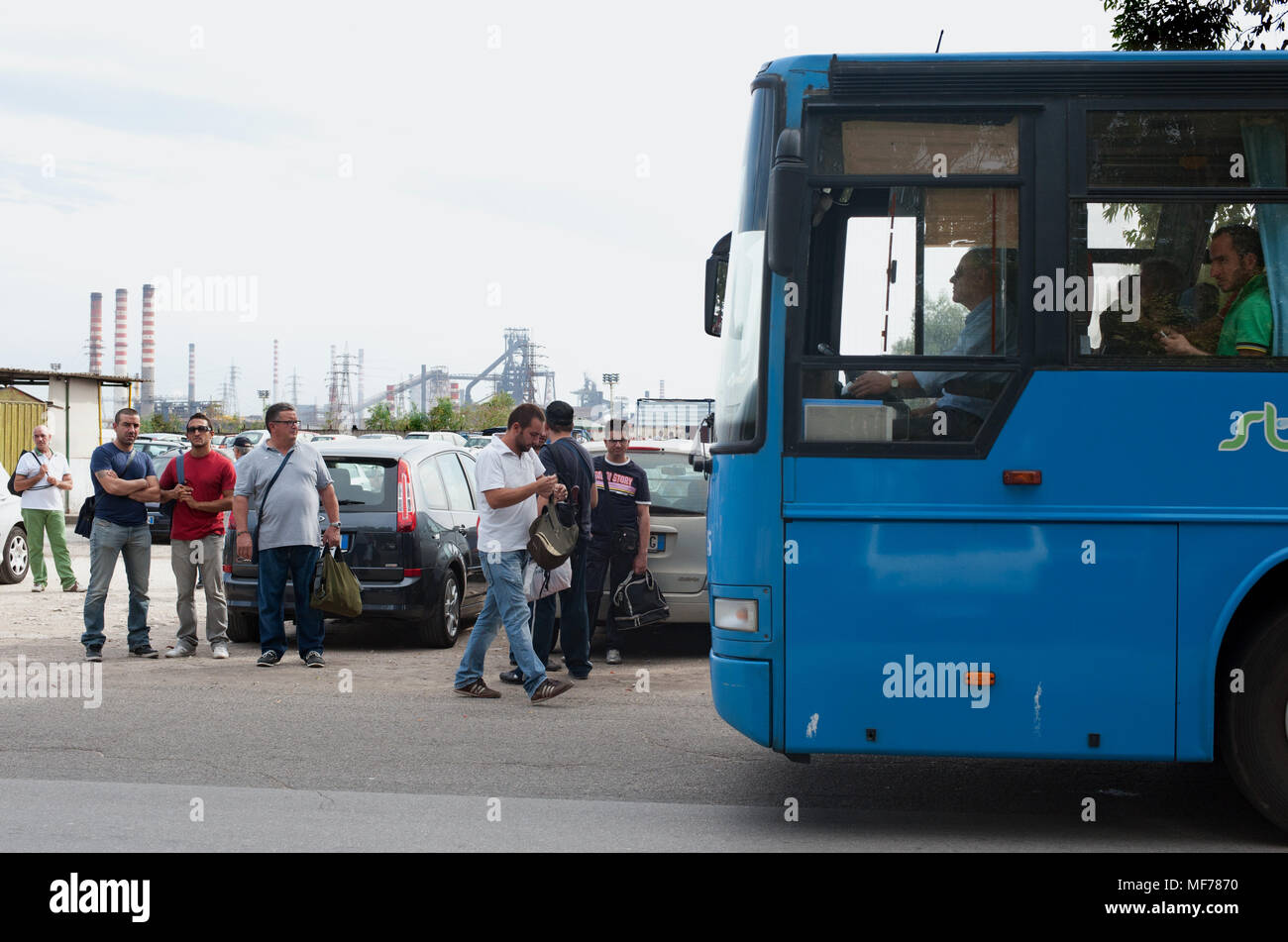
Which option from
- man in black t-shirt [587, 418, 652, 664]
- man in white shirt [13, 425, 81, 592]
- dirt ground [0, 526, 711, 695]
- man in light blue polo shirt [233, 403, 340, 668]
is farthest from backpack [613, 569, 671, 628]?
man in white shirt [13, 425, 81, 592]

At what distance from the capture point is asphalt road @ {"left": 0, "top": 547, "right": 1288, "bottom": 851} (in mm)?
5508

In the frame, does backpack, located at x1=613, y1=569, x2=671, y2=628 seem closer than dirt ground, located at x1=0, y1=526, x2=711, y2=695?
No

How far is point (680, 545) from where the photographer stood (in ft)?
34.3

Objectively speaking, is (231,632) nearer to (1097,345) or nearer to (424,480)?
(424,480)

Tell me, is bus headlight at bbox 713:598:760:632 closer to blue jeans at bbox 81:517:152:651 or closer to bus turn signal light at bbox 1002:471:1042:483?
bus turn signal light at bbox 1002:471:1042:483

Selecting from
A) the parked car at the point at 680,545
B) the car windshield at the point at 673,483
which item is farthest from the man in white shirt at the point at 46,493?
the parked car at the point at 680,545

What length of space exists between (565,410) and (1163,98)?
506cm

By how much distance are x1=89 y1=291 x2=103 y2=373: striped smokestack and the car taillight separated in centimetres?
14069

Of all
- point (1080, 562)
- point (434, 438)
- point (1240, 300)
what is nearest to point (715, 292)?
point (1080, 562)

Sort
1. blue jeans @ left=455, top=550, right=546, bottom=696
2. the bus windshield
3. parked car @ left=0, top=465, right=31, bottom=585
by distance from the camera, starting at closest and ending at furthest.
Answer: the bus windshield
blue jeans @ left=455, top=550, right=546, bottom=696
parked car @ left=0, top=465, right=31, bottom=585

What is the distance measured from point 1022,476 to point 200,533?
716cm

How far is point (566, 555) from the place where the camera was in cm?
862
